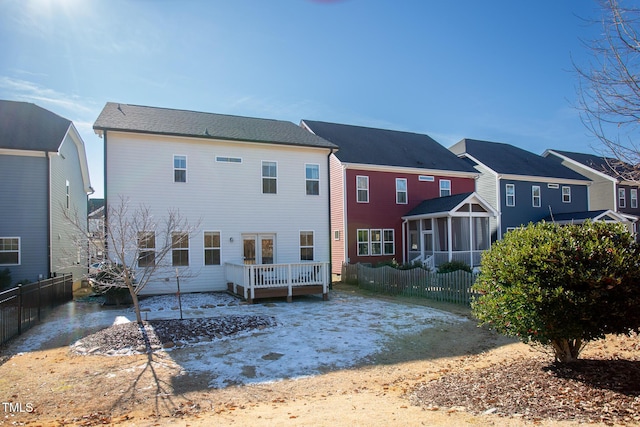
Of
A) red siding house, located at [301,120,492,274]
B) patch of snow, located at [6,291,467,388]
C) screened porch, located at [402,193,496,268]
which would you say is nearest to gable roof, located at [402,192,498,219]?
screened porch, located at [402,193,496,268]

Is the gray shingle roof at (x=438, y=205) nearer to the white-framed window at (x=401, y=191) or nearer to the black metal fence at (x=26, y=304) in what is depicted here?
the white-framed window at (x=401, y=191)

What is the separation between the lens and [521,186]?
28.2 metres

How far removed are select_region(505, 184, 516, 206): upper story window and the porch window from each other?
384 inches

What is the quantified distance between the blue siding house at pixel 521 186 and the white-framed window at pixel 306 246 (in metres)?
14.4

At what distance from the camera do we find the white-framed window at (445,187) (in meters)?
26.1

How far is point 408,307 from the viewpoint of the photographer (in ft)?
43.4

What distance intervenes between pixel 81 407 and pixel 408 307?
9716 millimetres

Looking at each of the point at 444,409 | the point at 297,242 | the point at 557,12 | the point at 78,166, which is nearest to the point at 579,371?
the point at 444,409

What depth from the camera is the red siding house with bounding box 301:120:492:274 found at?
23.3m

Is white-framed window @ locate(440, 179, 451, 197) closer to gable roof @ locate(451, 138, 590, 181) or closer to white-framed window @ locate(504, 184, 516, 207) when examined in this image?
gable roof @ locate(451, 138, 590, 181)

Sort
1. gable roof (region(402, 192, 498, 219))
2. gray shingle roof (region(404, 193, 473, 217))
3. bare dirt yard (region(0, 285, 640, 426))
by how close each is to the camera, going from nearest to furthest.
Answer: bare dirt yard (region(0, 285, 640, 426))
gable roof (region(402, 192, 498, 219))
gray shingle roof (region(404, 193, 473, 217))

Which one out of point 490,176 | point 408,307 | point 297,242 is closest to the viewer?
point 408,307

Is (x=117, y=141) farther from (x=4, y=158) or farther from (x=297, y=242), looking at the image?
(x=297, y=242)

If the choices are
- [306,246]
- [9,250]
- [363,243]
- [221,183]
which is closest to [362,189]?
[363,243]
